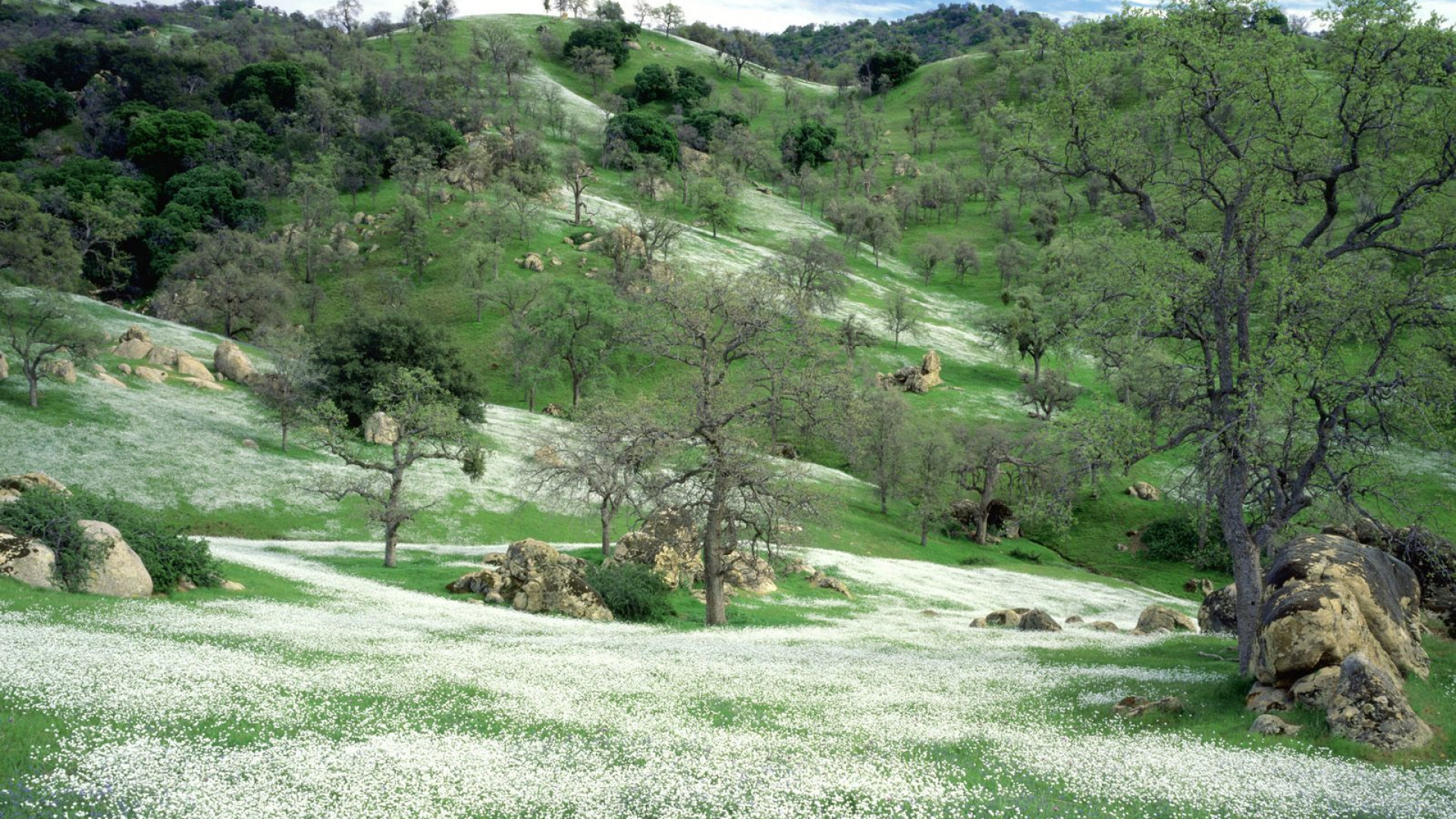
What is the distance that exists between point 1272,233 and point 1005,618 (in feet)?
77.6

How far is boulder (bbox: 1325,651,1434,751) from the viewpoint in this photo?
690 inches

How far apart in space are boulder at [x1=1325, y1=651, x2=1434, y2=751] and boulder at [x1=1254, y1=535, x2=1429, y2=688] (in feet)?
3.07

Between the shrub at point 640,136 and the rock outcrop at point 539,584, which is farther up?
the shrub at point 640,136

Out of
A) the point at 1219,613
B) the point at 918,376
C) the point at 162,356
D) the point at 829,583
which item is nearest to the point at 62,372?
the point at 162,356

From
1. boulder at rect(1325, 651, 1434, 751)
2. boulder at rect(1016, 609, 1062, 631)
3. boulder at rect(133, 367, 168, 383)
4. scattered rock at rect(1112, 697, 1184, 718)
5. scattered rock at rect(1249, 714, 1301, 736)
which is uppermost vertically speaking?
boulder at rect(133, 367, 168, 383)

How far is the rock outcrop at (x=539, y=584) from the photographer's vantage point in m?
37.8

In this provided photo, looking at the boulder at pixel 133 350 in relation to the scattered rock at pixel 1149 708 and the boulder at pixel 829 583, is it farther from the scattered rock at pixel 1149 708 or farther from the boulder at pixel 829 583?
the scattered rock at pixel 1149 708

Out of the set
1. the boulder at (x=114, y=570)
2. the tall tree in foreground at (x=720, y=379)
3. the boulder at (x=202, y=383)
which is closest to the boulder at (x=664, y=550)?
the tall tree in foreground at (x=720, y=379)

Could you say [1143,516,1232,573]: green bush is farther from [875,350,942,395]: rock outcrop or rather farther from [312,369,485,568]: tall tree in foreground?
[312,369,485,568]: tall tree in foreground

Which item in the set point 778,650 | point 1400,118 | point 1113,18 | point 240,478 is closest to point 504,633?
point 778,650

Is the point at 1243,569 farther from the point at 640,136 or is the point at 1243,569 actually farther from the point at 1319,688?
the point at 640,136

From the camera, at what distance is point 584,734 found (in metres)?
16.9

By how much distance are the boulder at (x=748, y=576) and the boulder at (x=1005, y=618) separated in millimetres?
12329

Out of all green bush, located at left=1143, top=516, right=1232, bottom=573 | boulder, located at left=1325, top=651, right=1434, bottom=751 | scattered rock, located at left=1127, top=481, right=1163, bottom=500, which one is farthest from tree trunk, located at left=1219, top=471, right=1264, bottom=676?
scattered rock, located at left=1127, top=481, right=1163, bottom=500
